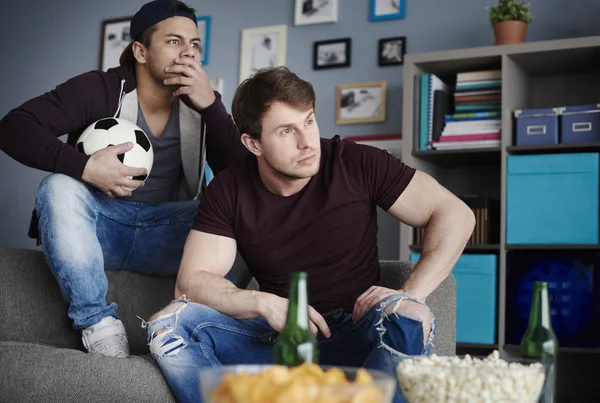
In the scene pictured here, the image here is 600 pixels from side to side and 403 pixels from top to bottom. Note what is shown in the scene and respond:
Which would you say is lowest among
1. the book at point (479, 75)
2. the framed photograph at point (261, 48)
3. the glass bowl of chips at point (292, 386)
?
the glass bowl of chips at point (292, 386)

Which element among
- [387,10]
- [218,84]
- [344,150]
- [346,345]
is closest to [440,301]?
[346,345]

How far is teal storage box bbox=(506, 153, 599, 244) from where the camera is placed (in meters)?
2.94

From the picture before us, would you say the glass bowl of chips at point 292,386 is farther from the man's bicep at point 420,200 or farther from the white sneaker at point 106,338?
the white sneaker at point 106,338

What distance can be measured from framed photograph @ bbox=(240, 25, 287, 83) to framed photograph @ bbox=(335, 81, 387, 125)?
40 cm

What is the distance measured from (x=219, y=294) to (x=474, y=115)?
1797 millimetres

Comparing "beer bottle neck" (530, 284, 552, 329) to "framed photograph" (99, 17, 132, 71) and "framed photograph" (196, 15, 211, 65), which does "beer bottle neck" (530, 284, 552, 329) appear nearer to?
"framed photograph" (196, 15, 211, 65)

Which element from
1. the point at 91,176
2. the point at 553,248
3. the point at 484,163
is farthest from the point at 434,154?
the point at 91,176

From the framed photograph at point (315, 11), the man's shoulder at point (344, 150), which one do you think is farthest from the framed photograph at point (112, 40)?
the man's shoulder at point (344, 150)

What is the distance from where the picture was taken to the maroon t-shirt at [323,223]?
1.92 metres

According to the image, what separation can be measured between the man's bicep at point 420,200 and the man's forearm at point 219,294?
0.45 metres

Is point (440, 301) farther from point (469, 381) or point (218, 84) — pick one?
point (218, 84)

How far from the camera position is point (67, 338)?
215 cm

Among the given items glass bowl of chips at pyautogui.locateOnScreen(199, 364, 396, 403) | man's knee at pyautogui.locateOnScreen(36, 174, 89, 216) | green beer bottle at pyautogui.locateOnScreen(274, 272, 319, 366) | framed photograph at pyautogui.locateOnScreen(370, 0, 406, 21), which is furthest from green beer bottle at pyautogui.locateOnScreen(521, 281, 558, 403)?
framed photograph at pyautogui.locateOnScreen(370, 0, 406, 21)

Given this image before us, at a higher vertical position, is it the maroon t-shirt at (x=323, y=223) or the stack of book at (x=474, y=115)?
the stack of book at (x=474, y=115)
